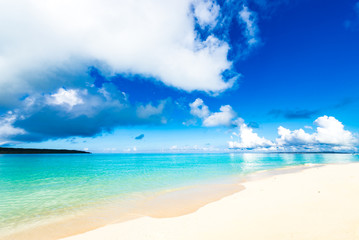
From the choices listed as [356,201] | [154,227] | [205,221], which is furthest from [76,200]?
[356,201]

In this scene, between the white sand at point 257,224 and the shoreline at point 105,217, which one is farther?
the shoreline at point 105,217

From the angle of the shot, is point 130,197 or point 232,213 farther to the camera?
point 130,197

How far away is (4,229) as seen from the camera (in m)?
9.78

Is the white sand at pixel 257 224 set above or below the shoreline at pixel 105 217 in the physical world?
above

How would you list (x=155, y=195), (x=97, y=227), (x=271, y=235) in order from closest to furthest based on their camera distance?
1. (x=271, y=235)
2. (x=97, y=227)
3. (x=155, y=195)

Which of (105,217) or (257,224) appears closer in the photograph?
(257,224)

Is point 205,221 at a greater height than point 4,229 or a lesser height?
greater

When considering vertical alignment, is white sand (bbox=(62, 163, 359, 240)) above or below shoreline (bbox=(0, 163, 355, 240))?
above

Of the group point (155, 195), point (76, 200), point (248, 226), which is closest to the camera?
point (248, 226)

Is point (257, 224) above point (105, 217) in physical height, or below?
above

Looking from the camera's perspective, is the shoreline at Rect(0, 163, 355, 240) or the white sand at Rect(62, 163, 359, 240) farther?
the shoreline at Rect(0, 163, 355, 240)

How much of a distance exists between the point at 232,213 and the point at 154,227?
4.29m

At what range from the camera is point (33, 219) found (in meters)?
11.1

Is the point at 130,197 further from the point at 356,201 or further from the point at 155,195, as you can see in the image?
the point at 356,201
